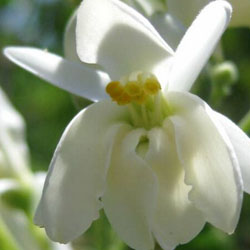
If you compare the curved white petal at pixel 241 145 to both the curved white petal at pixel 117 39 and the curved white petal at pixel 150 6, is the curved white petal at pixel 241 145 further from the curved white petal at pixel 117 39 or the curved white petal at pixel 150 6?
the curved white petal at pixel 150 6

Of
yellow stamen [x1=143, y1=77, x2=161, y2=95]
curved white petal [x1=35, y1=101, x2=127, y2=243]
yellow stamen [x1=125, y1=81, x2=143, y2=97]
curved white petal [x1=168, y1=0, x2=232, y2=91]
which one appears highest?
curved white petal [x1=168, y1=0, x2=232, y2=91]

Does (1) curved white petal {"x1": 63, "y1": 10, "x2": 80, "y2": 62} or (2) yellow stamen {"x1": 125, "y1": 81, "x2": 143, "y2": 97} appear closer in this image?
(2) yellow stamen {"x1": 125, "y1": 81, "x2": 143, "y2": 97}

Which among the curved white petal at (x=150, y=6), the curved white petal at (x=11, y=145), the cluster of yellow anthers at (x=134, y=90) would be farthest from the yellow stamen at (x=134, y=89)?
the curved white petal at (x=11, y=145)

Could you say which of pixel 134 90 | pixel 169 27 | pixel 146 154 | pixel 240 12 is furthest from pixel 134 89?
pixel 240 12

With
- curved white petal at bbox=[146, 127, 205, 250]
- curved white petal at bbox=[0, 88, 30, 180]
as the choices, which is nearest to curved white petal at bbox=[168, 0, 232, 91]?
curved white petal at bbox=[146, 127, 205, 250]

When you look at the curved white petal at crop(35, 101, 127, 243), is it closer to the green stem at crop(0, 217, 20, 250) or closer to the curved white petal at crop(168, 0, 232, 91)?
the curved white petal at crop(168, 0, 232, 91)

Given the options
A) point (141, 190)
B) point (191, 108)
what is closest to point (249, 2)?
point (191, 108)

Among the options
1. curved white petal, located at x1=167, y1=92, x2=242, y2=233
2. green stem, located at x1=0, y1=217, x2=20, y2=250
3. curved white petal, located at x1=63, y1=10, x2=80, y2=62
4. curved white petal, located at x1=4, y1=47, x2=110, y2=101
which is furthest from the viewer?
green stem, located at x1=0, y1=217, x2=20, y2=250
